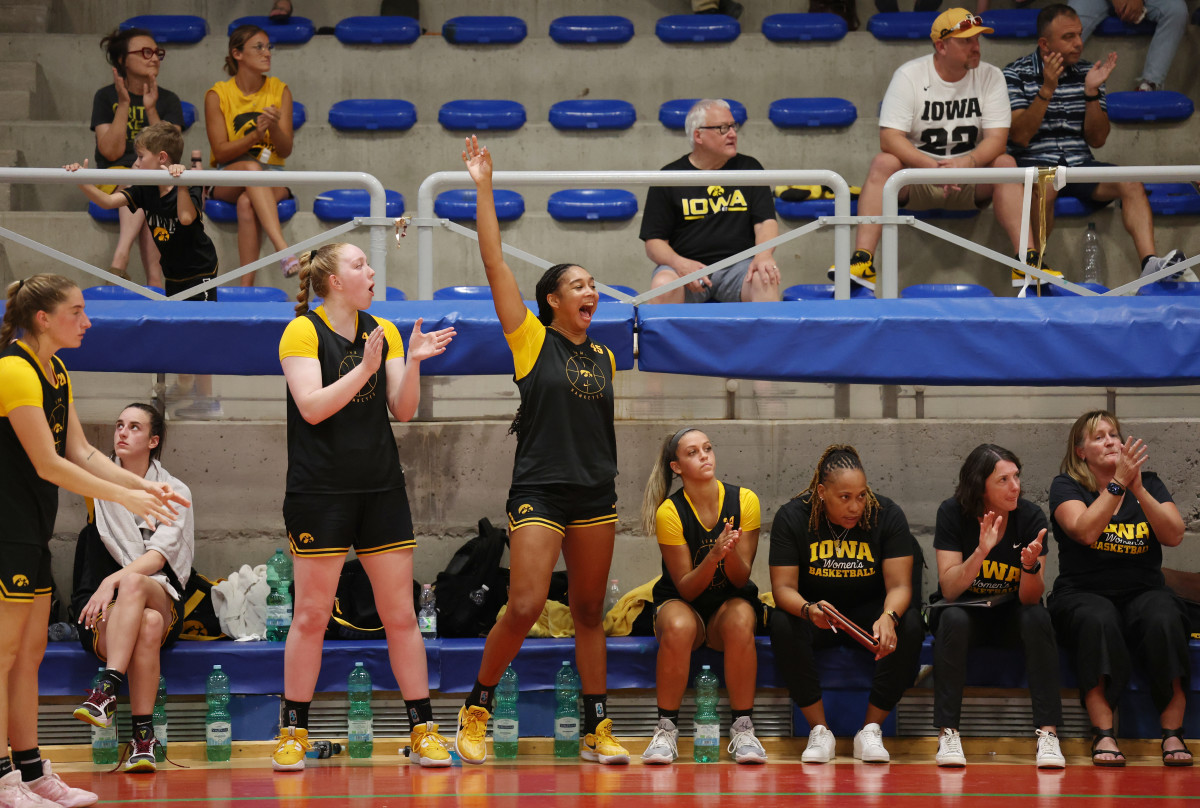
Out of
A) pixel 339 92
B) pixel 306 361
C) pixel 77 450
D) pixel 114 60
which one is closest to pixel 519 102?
pixel 339 92

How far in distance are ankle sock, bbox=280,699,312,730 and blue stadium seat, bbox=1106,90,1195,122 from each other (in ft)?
21.4

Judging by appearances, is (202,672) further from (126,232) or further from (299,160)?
(299,160)

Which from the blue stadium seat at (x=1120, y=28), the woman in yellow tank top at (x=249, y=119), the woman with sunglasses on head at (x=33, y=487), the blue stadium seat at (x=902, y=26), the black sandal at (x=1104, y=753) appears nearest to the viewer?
the woman with sunglasses on head at (x=33, y=487)

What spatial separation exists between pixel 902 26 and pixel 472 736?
6.25m

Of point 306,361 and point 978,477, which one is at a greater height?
point 306,361

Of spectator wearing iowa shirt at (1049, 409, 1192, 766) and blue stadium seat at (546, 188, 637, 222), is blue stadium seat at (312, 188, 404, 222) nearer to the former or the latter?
blue stadium seat at (546, 188, 637, 222)

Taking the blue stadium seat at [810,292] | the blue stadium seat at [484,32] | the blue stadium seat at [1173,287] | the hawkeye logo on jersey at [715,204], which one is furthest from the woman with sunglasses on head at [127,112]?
the blue stadium seat at [1173,287]

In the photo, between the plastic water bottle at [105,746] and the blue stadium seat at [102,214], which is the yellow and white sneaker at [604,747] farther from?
the blue stadium seat at [102,214]

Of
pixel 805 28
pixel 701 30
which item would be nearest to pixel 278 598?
pixel 701 30

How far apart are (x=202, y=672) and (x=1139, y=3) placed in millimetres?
7352

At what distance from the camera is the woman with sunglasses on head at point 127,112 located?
710cm

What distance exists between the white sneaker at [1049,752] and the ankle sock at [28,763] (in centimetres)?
358

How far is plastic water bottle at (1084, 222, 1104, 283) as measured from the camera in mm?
7359

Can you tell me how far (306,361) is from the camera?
435cm
